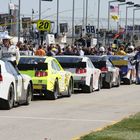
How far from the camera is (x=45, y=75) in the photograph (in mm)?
21188

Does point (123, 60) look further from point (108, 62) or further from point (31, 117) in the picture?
point (31, 117)

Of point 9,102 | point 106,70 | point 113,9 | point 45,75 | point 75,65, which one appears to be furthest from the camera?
point 113,9

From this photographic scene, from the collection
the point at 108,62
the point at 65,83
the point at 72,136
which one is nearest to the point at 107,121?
the point at 72,136

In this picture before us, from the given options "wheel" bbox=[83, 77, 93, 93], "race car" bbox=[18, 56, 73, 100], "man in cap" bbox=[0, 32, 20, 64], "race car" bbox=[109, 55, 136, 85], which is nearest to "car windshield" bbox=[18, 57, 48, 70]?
"race car" bbox=[18, 56, 73, 100]

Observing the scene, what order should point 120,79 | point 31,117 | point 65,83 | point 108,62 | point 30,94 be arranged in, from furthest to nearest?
1. point 120,79
2. point 108,62
3. point 65,83
4. point 30,94
5. point 31,117

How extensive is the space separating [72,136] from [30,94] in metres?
7.58

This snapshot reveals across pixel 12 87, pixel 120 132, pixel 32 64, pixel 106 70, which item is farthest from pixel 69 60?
pixel 120 132

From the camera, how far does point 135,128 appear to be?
42.1 feet

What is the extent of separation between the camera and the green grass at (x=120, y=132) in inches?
447

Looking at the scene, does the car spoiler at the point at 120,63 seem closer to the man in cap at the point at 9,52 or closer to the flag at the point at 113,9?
the man in cap at the point at 9,52

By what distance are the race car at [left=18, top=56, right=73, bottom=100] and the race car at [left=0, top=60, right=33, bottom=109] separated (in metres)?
1.57

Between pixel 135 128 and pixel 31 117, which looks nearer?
pixel 135 128

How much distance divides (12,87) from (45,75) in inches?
146

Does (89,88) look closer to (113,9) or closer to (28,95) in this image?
(28,95)
